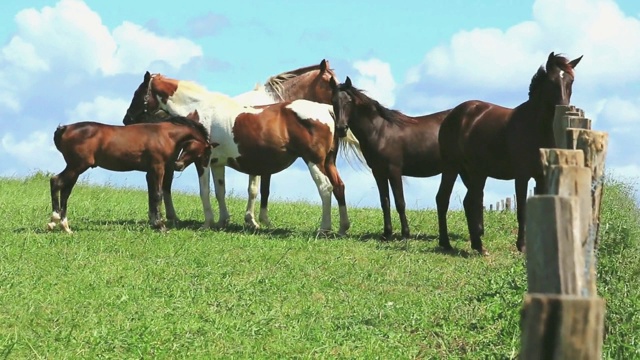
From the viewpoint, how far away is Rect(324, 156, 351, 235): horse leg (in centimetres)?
1564

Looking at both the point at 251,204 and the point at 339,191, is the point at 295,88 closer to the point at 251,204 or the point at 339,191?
the point at 251,204

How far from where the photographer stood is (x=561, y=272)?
342 cm

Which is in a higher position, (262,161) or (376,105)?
(376,105)

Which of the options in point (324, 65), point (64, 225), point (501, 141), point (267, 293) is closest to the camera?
point (267, 293)

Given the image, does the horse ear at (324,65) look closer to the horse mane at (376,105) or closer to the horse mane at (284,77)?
the horse mane at (284,77)

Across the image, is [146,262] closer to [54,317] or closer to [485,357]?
[54,317]

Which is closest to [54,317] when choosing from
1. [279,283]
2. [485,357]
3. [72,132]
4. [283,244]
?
[279,283]

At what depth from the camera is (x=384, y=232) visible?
15328mm

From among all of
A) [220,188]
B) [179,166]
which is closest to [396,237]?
[220,188]

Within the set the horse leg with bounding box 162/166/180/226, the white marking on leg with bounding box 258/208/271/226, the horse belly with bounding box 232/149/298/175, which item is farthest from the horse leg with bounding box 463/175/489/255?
the horse leg with bounding box 162/166/180/226

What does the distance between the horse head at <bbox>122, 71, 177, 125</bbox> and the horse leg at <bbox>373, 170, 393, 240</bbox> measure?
3.97 metres

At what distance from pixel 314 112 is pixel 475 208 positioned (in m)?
3.12

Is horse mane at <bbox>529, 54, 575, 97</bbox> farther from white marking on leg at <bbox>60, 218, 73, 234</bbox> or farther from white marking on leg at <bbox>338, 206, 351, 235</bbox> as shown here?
white marking on leg at <bbox>60, 218, 73, 234</bbox>

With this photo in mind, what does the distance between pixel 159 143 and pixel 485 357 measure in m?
9.16
